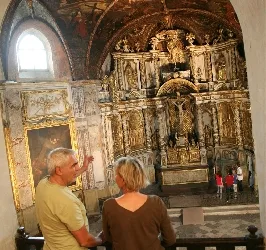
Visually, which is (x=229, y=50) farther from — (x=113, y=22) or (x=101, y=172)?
(x=101, y=172)

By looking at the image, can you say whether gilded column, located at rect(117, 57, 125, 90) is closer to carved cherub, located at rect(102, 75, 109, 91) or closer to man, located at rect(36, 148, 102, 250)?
carved cherub, located at rect(102, 75, 109, 91)

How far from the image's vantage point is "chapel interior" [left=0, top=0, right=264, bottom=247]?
35.5 feet

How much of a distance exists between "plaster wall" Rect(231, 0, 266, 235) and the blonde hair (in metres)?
1.13

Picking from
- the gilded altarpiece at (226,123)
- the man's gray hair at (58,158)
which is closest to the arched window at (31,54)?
the gilded altarpiece at (226,123)

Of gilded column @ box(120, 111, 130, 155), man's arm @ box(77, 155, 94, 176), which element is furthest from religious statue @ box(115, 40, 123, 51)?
man's arm @ box(77, 155, 94, 176)

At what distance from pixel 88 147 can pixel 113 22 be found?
4946 mm

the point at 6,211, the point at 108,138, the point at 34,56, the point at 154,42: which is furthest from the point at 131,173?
the point at 154,42

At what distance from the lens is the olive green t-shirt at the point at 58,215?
2934 millimetres

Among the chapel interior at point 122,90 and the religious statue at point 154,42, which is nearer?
the chapel interior at point 122,90

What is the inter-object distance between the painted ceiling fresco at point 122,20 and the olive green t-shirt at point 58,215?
30.4 feet

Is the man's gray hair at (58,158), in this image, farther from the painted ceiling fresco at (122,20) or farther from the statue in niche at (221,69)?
the statue in niche at (221,69)

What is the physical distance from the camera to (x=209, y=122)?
15.4 m

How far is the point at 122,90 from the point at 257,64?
39.8 feet

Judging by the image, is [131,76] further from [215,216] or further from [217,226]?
[217,226]
